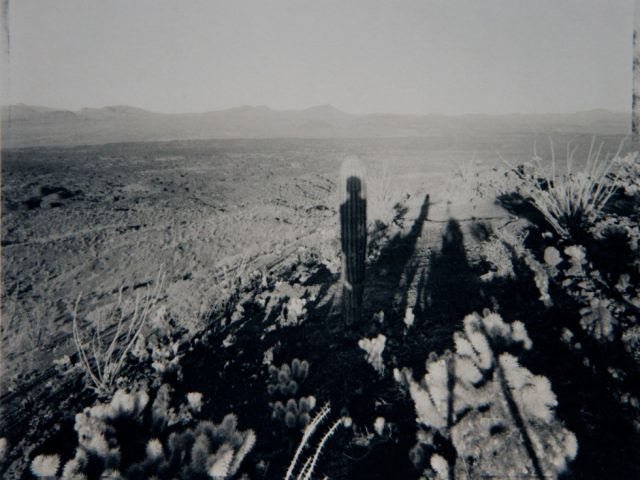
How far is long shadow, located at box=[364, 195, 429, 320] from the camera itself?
4.31 meters

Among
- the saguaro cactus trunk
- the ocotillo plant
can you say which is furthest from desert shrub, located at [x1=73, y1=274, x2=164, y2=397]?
the saguaro cactus trunk

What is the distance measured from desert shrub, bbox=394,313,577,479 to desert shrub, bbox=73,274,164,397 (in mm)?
2290

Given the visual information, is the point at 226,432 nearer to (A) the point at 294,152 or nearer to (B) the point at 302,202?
(B) the point at 302,202

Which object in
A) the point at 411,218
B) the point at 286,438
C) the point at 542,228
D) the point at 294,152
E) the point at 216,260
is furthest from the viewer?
the point at 294,152

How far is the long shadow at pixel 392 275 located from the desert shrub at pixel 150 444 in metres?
2.02

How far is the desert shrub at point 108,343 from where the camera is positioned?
3.05 meters

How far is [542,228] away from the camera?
5.18m

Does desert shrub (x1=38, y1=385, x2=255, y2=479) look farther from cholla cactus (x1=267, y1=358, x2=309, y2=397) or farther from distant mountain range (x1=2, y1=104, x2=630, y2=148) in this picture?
distant mountain range (x1=2, y1=104, x2=630, y2=148)

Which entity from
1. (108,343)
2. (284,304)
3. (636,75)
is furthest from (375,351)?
(636,75)

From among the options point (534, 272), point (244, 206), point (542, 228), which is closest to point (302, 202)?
point (244, 206)

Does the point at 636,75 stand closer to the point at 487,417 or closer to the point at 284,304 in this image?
the point at 487,417

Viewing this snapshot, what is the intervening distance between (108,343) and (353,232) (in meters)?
2.82

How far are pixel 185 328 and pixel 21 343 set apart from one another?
1.62m

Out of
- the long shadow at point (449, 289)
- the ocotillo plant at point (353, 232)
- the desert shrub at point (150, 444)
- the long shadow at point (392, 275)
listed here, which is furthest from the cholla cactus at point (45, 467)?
the long shadow at point (449, 289)
